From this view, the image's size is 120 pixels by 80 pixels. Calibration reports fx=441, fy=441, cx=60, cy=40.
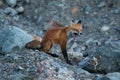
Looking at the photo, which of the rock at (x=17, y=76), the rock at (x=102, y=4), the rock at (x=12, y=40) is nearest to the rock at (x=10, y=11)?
the rock at (x=102, y=4)

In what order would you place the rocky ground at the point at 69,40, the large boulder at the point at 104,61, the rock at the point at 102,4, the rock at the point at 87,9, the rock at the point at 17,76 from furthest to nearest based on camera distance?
1. the rock at the point at 87,9
2. the rock at the point at 102,4
3. the large boulder at the point at 104,61
4. the rocky ground at the point at 69,40
5. the rock at the point at 17,76

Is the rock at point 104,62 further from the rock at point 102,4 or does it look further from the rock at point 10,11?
the rock at point 10,11

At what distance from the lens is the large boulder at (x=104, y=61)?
8.51 m

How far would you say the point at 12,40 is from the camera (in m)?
9.50

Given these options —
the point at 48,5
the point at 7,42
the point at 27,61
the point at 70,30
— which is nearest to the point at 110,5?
the point at 48,5

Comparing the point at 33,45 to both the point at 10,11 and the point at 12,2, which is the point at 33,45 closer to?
the point at 10,11

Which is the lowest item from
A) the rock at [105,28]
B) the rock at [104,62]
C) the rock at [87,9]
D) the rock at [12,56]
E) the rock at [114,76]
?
the rock at [114,76]

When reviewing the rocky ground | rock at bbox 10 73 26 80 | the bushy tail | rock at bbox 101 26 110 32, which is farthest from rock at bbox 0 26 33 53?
rock at bbox 101 26 110 32

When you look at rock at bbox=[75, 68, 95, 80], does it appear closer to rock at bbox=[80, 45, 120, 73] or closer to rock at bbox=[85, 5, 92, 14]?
rock at bbox=[80, 45, 120, 73]

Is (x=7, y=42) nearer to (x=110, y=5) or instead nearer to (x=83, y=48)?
(x=83, y=48)

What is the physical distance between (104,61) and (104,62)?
0.02m

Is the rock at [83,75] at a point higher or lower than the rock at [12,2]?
lower

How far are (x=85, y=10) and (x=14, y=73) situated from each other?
19.5 feet

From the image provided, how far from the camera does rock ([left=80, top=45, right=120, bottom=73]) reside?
8508mm
